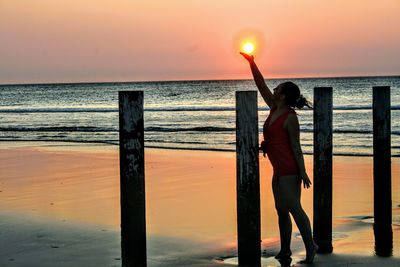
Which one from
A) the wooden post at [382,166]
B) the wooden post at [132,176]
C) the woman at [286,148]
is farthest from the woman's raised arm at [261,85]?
the wooden post at [382,166]

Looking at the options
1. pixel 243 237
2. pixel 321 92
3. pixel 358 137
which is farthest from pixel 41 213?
pixel 358 137

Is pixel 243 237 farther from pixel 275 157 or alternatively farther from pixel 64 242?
pixel 64 242

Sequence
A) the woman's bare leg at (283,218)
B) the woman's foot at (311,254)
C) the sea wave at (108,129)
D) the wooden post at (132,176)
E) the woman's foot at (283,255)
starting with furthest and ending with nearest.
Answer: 1. the sea wave at (108,129)
2. the woman's foot at (283,255)
3. the woman's foot at (311,254)
4. the woman's bare leg at (283,218)
5. the wooden post at (132,176)

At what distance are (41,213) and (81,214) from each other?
0.53 meters

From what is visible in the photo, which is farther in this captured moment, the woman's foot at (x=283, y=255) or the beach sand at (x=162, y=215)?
the beach sand at (x=162, y=215)

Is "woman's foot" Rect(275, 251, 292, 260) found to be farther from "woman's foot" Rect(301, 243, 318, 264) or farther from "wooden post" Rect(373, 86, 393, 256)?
"wooden post" Rect(373, 86, 393, 256)

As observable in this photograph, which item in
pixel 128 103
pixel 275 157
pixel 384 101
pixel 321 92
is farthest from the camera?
pixel 384 101

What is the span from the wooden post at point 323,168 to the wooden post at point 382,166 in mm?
640

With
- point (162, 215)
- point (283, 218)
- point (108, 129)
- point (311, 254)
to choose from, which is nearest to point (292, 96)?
point (283, 218)

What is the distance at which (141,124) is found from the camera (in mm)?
6141

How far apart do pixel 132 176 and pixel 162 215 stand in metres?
3.35

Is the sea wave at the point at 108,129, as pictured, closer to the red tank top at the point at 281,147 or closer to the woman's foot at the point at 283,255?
the woman's foot at the point at 283,255

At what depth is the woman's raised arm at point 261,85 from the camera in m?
6.82

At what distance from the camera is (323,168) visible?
24.7 feet
